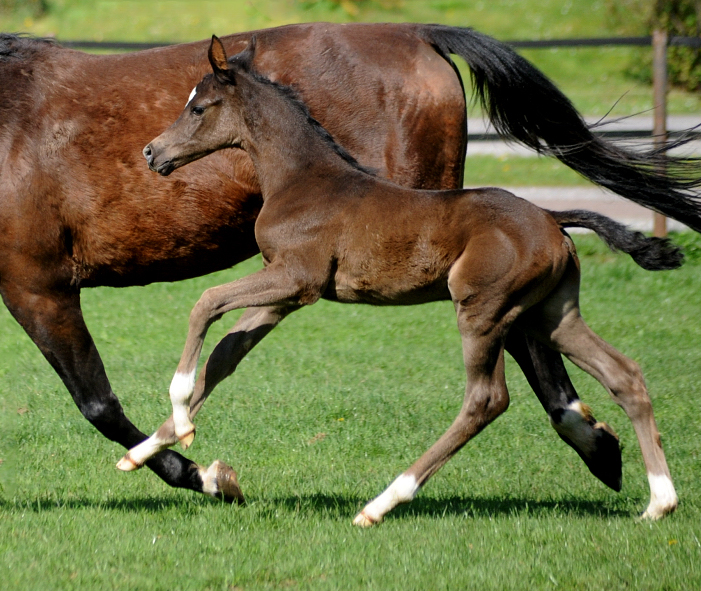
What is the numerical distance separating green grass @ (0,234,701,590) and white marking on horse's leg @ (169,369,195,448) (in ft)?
1.48

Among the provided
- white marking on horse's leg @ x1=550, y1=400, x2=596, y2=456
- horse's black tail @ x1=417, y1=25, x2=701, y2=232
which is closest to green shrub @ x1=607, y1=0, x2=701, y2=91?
horse's black tail @ x1=417, y1=25, x2=701, y2=232

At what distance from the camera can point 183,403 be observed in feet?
14.3

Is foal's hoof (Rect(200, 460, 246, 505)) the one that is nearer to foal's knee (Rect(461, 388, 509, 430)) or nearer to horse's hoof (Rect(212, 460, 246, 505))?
horse's hoof (Rect(212, 460, 246, 505))

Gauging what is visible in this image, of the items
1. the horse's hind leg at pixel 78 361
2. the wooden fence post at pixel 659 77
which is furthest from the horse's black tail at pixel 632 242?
the wooden fence post at pixel 659 77

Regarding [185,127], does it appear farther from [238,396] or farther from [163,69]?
[238,396]

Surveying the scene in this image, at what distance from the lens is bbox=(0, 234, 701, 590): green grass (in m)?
3.85

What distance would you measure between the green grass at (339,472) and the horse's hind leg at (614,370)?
173 mm

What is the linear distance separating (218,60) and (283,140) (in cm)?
A: 47

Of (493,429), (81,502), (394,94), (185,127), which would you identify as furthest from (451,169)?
(81,502)

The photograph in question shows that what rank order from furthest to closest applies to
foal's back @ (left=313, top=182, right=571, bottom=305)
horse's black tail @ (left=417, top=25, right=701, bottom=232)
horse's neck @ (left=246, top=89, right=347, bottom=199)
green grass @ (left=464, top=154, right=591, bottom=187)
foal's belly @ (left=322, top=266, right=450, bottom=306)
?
green grass @ (left=464, top=154, right=591, bottom=187) → horse's black tail @ (left=417, top=25, right=701, bottom=232) → horse's neck @ (left=246, top=89, right=347, bottom=199) → foal's belly @ (left=322, top=266, right=450, bottom=306) → foal's back @ (left=313, top=182, right=571, bottom=305)

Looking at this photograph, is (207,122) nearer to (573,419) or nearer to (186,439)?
(186,439)

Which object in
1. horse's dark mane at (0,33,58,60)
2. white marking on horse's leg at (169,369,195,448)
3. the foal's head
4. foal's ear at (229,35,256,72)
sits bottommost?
white marking on horse's leg at (169,369,195,448)

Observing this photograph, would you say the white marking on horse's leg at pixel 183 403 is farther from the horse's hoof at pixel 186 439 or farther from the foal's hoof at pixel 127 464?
the foal's hoof at pixel 127 464

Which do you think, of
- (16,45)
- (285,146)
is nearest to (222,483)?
(285,146)
